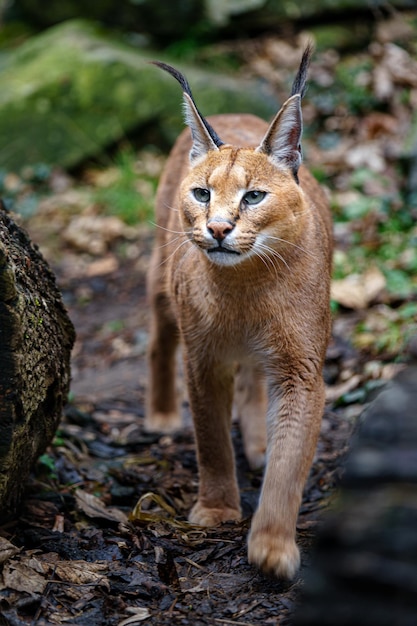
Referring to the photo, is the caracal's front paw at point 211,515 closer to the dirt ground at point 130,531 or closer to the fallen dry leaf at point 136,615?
the dirt ground at point 130,531

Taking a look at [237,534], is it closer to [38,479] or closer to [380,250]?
[38,479]

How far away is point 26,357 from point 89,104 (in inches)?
299

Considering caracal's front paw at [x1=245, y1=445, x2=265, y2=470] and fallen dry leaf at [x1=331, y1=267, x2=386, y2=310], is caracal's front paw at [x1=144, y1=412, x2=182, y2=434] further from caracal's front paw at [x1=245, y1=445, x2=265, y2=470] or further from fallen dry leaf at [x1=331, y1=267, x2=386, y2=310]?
fallen dry leaf at [x1=331, y1=267, x2=386, y2=310]

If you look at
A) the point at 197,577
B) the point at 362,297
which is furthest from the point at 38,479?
the point at 362,297

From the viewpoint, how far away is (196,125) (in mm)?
4281

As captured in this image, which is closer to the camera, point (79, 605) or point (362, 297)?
point (79, 605)

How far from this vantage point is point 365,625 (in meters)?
2.06

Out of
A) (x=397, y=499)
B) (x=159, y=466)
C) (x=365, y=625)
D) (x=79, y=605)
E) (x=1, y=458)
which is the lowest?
(x=159, y=466)

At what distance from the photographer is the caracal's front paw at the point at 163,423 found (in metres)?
6.13

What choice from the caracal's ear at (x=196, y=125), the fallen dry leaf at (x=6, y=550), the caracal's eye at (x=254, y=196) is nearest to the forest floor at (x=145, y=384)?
the fallen dry leaf at (x=6, y=550)

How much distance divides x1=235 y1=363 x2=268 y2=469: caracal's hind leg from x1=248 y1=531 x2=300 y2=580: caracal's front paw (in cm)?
171

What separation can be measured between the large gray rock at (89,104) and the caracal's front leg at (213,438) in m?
6.60

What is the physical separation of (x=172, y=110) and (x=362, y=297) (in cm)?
461

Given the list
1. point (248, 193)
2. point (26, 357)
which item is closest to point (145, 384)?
point (248, 193)
